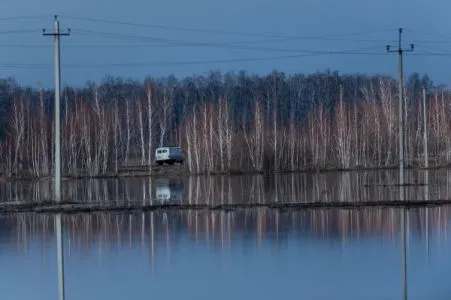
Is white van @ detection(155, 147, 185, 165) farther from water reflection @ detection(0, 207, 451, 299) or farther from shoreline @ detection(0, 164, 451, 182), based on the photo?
water reflection @ detection(0, 207, 451, 299)

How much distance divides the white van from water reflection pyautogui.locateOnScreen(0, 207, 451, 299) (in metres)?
54.3

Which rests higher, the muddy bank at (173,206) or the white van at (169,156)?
the white van at (169,156)

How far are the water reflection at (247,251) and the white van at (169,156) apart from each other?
5432 centimetres

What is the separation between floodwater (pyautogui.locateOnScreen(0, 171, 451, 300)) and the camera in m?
13.5

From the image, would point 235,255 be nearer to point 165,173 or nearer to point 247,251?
point 247,251

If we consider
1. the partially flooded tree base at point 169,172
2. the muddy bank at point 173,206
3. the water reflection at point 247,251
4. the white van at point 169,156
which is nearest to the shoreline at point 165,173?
the partially flooded tree base at point 169,172

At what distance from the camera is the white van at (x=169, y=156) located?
3258 inches

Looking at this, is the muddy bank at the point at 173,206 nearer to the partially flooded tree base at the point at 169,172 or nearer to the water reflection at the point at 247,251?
the water reflection at the point at 247,251

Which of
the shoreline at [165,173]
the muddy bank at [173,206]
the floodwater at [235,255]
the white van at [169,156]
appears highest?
the white van at [169,156]

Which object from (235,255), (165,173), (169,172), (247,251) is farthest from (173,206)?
(169,172)

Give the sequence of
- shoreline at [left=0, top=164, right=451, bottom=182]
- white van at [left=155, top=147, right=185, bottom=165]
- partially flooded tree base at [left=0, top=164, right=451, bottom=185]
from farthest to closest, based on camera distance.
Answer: white van at [left=155, top=147, right=185, bottom=165], partially flooded tree base at [left=0, top=164, right=451, bottom=185], shoreline at [left=0, top=164, right=451, bottom=182]

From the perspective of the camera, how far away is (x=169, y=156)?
271 ft

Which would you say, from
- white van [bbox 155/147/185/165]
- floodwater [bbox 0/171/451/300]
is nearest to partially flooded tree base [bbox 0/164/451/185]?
white van [bbox 155/147/185/165]

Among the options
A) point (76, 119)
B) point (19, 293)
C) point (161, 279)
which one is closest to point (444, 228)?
point (161, 279)
